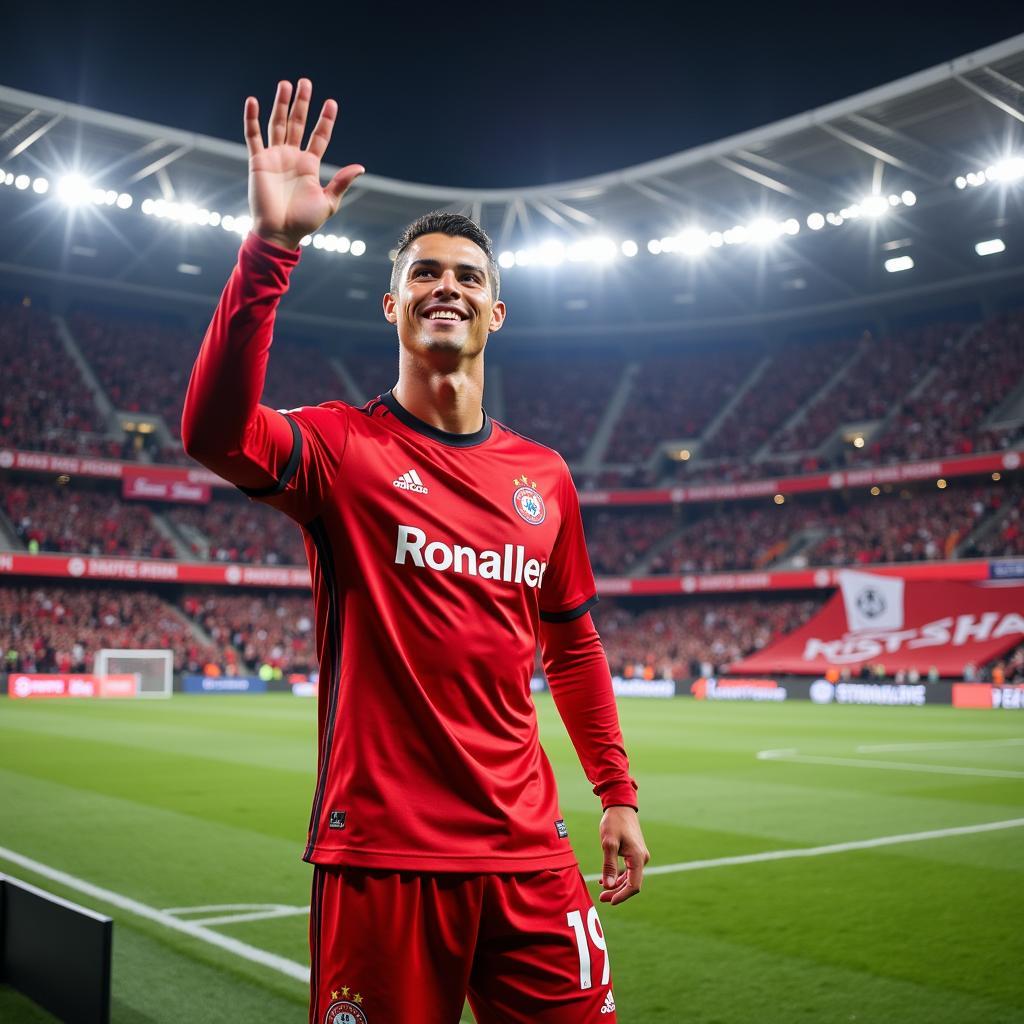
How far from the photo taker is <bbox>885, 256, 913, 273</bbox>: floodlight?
45.7m

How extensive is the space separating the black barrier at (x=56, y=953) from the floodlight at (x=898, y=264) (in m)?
45.6

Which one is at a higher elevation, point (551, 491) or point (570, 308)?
point (570, 308)

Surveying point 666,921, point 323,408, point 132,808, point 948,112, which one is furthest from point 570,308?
point 323,408

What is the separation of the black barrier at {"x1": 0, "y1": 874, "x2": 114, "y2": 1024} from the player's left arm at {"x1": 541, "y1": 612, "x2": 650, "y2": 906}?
241cm

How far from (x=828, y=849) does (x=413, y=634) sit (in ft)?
24.7

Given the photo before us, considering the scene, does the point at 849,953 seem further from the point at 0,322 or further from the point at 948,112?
the point at 0,322

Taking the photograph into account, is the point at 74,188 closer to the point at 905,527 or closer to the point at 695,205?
the point at 695,205

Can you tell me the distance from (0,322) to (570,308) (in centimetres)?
2540

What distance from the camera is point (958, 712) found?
90.3ft

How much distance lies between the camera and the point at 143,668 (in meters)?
35.4

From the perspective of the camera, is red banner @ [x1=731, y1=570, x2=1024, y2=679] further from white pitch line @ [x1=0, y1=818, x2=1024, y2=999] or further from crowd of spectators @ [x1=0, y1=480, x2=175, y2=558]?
crowd of spectators @ [x1=0, y1=480, x2=175, y2=558]

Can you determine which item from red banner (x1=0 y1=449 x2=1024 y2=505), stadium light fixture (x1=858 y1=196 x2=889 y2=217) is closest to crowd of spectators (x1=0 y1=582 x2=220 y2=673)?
red banner (x1=0 y1=449 x2=1024 y2=505)

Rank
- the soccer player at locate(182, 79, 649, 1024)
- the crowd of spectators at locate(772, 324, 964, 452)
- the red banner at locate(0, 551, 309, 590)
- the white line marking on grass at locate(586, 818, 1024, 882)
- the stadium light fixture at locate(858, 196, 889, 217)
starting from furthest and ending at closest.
→ the crowd of spectators at locate(772, 324, 964, 452), the red banner at locate(0, 551, 309, 590), the stadium light fixture at locate(858, 196, 889, 217), the white line marking on grass at locate(586, 818, 1024, 882), the soccer player at locate(182, 79, 649, 1024)

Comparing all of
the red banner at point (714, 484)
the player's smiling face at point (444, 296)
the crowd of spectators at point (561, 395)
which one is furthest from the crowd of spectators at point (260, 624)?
the player's smiling face at point (444, 296)
